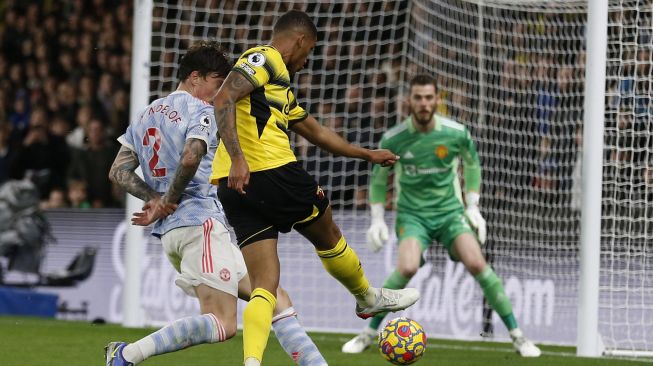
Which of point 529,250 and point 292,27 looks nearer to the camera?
point 292,27

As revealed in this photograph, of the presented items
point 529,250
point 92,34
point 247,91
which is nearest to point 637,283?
point 529,250

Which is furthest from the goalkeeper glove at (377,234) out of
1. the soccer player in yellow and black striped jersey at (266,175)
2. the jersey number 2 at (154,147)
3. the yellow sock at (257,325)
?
the yellow sock at (257,325)

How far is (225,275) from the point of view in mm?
6164

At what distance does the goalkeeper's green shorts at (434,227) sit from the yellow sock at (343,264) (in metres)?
2.97

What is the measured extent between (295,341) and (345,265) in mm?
507

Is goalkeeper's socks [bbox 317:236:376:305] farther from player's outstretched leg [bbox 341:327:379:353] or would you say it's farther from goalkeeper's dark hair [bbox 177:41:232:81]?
player's outstretched leg [bbox 341:327:379:353]

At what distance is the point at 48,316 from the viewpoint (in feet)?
42.5

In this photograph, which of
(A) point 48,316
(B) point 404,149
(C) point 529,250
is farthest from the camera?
(A) point 48,316

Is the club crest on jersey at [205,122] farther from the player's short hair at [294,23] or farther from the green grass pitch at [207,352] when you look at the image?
the green grass pitch at [207,352]

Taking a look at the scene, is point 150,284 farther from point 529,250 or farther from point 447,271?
Answer: point 529,250

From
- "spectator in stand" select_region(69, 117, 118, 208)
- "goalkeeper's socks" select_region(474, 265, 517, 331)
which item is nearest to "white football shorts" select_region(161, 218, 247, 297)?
"goalkeeper's socks" select_region(474, 265, 517, 331)

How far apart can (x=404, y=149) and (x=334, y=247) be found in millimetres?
3301

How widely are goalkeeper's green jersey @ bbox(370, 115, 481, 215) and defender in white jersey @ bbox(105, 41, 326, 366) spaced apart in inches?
124

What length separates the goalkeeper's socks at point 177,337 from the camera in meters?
5.96
